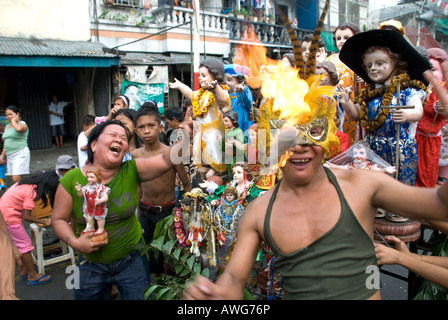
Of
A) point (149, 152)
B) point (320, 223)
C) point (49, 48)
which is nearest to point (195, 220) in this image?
point (149, 152)

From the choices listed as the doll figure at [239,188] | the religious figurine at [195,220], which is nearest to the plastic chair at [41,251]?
the religious figurine at [195,220]

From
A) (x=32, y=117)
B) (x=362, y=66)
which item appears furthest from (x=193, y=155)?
(x=32, y=117)

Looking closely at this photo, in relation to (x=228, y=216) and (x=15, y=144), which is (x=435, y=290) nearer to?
(x=228, y=216)

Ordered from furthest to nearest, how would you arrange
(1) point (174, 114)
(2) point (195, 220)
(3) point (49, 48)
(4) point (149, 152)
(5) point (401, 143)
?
(3) point (49, 48) < (1) point (174, 114) < (4) point (149, 152) < (2) point (195, 220) < (5) point (401, 143)

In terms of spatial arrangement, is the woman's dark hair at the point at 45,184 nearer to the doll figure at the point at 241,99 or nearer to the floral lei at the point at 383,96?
the doll figure at the point at 241,99

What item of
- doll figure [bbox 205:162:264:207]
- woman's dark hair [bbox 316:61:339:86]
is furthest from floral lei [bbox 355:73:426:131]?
doll figure [bbox 205:162:264:207]

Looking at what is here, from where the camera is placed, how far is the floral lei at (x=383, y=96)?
283 cm

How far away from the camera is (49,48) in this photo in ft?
35.3

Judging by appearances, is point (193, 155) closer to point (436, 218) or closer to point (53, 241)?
point (53, 241)

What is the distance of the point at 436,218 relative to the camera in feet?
5.40

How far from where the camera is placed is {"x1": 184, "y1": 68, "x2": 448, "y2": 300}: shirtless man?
5.59 ft

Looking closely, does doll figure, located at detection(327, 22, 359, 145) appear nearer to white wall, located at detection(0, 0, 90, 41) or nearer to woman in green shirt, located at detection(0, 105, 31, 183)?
woman in green shirt, located at detection(0, 105, 31, 183)

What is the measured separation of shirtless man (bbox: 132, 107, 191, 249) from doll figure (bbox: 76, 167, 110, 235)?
119 cm

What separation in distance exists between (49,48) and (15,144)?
4961 mm
